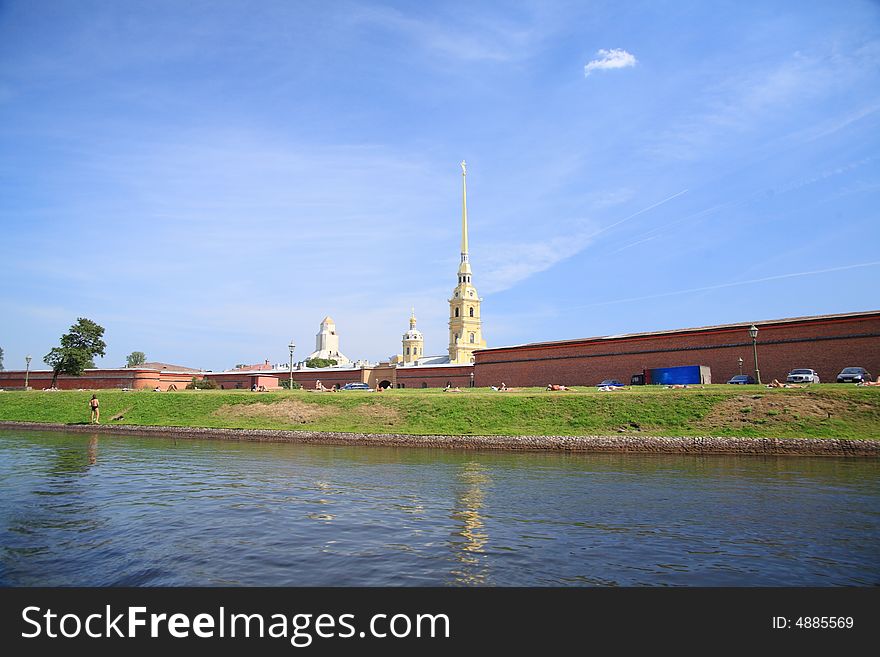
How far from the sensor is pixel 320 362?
437 ft

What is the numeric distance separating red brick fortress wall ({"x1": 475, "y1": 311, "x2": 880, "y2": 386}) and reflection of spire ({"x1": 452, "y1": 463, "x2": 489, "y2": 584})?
2579cm

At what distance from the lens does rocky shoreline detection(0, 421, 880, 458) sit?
20609mm

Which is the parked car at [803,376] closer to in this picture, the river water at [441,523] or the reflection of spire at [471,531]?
the river water at [441,523]

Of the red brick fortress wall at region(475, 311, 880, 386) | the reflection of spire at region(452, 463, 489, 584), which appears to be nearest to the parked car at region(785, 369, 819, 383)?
the red brick fortress wall at region(475, 311, 880, 386)

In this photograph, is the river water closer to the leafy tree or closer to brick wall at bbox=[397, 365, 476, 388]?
brick wall at bbox=[397, 365, 476, 388]

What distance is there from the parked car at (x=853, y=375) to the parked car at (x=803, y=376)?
3.85 feet

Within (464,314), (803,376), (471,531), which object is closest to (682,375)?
(803,376)

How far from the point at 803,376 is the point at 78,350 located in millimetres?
65866

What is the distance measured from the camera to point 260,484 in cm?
1533

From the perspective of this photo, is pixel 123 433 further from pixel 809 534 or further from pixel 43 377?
pixel 43 377

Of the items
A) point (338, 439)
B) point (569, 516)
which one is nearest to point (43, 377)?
point (338, 439)

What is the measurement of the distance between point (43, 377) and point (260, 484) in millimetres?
64463

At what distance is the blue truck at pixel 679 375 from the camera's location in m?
35.5

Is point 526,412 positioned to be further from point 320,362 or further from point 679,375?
point 320,362
